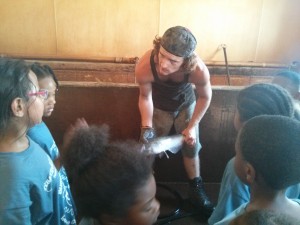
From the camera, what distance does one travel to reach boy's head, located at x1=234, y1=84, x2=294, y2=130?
117 cm

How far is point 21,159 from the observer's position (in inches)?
38.0

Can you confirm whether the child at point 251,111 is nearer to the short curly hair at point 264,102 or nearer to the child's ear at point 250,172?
the short curly hair at point 264,102

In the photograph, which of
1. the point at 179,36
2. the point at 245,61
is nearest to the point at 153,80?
the point at 179,36

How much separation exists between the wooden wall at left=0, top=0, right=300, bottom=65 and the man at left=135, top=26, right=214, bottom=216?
8.05ft

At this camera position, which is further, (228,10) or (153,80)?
(228,10)

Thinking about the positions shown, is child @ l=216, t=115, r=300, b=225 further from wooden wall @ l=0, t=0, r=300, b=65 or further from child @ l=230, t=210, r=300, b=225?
wooden wall @ l=0, t=0, r=300, b=65

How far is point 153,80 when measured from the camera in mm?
1936

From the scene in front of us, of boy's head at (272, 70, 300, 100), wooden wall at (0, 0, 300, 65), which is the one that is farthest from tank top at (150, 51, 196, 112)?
wooden wall at (0, 0, 300, 65)

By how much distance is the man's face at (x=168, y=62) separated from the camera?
66.1 inches

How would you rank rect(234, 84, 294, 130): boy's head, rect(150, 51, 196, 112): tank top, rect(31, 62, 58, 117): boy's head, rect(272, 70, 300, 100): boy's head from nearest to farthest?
rect(234, 84, 294, 130): boy's head < rect(31, 62, 58, 117): boy's head < rect(272, 70, 300, 100): boy's head < rect(150, 51, 196, 112): tank top

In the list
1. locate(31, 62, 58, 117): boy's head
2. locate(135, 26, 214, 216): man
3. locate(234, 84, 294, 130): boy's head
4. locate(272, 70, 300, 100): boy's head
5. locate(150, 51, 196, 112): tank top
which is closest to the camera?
locate(234, 84, 294, 130): boy's head

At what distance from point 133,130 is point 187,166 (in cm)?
52

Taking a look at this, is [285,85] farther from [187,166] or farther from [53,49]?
[53,49]

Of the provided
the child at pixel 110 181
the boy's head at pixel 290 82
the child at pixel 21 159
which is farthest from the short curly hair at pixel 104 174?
the boy's head at pixel 290 82
